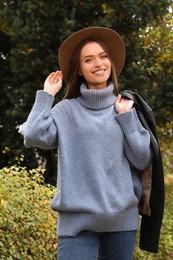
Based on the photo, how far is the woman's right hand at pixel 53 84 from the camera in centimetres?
242

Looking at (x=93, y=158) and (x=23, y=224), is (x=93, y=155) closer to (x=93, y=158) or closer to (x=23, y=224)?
(x=93, y=158)

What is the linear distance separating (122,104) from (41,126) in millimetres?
449

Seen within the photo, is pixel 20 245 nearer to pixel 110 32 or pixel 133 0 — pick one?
pixel 110 32

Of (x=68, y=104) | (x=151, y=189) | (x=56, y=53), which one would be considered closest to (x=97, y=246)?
(x=151, y=189)

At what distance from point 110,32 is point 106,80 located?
26 cm

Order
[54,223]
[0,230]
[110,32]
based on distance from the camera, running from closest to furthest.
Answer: [110,32] < [0,230] < [54,223]

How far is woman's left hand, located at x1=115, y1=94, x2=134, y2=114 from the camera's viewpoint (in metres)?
2.41

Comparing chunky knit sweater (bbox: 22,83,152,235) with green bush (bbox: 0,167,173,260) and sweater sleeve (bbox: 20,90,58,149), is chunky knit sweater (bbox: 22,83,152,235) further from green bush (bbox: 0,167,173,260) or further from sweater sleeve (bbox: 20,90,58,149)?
green bush (bbox: 0,167,173,260)

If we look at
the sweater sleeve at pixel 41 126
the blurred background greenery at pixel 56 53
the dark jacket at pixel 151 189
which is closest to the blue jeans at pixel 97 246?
the dark jacket at pixel 151 189

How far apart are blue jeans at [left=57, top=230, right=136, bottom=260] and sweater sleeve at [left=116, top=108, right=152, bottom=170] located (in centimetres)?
35

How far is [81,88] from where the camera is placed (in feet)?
8.09

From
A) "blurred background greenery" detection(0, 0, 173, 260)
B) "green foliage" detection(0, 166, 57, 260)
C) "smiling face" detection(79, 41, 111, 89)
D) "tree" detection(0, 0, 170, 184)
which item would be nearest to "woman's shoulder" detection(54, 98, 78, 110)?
"smiling face" detection(79, 41, 111, 89)

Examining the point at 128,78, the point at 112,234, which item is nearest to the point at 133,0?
the point at 128,78

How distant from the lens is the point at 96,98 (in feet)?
7.89
